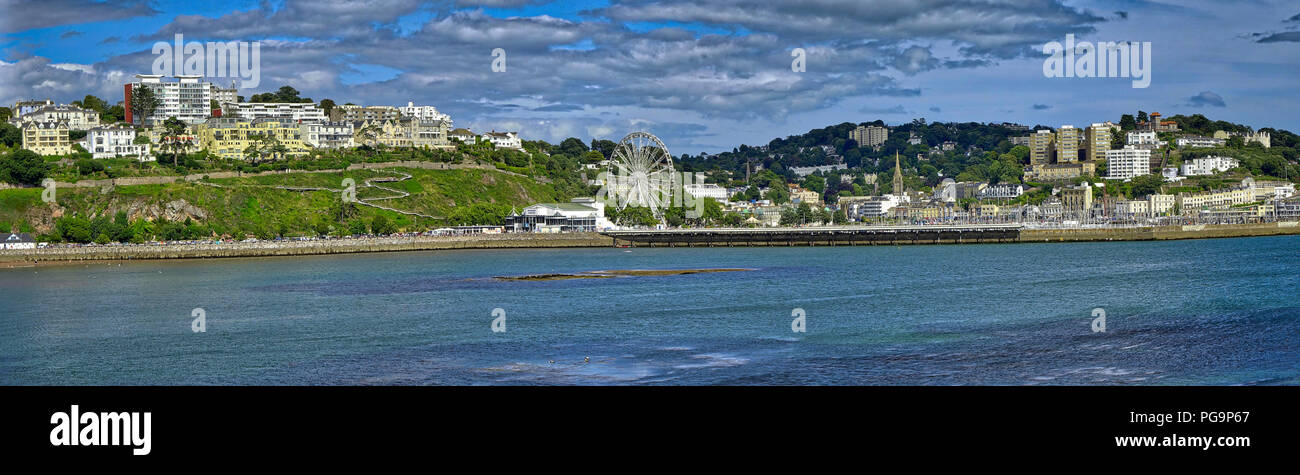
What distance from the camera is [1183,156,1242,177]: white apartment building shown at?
14900cm

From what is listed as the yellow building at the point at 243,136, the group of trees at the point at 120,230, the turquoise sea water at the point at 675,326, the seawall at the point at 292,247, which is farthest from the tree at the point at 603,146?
the turquoise sea water at the point at 675,326

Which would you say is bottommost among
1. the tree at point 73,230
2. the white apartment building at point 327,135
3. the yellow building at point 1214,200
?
the tree at point 73,230

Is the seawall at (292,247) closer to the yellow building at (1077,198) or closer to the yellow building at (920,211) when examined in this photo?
the yellow building at (1077,198)

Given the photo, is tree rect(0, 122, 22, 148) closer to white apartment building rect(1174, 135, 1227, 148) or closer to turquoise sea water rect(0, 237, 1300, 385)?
turquoise sea water rect(0, 237, 1300, 385)

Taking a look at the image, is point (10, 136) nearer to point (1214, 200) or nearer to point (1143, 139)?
point (1214, 200)

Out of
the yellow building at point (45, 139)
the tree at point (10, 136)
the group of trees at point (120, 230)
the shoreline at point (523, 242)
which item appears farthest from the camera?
the tree at point (10, 136)

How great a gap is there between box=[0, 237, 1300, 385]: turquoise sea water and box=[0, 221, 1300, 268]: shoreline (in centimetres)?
1556

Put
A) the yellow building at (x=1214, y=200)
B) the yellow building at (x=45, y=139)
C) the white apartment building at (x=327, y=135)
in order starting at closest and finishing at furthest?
the yellow building at (x=45, y=139), the white apartment building at (x=327, y=135), the yellow building at (x=1214, y=200)

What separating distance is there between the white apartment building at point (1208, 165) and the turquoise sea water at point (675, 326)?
101 metres

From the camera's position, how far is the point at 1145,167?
155875 millimetres

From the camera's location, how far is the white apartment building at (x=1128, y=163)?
155500 mm

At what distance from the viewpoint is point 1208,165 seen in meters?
150

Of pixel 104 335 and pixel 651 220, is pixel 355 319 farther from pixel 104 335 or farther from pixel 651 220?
pixel 651 220
